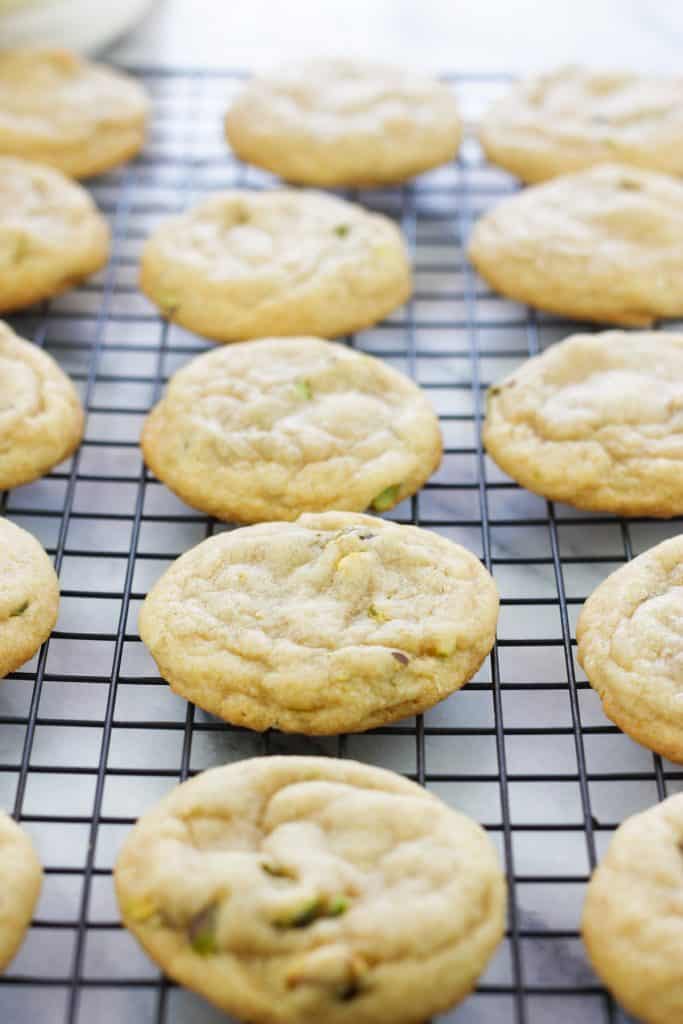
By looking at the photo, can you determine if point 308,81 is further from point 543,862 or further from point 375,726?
point 543,862

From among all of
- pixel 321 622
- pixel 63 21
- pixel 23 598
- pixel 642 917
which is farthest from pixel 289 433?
pixel 63 21

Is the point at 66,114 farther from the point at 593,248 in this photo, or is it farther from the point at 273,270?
the point at 593,248

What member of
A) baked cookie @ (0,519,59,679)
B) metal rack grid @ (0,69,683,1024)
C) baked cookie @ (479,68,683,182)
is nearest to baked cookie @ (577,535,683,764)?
metal rack grid @ (0,69,683,1024)

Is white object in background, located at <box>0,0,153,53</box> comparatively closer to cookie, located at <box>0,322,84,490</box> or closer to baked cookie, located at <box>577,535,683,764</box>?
cookie, located at <box>0,322,84,490</box>

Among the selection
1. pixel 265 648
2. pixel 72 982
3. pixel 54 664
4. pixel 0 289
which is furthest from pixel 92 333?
pixel 72 982

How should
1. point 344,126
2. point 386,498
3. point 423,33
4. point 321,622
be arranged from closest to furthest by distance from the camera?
point 321,622, point 386,498, point 344,126, point 423,33

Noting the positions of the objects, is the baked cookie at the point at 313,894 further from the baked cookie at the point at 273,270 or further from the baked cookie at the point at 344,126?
the baked cookie at the point at 344,126
